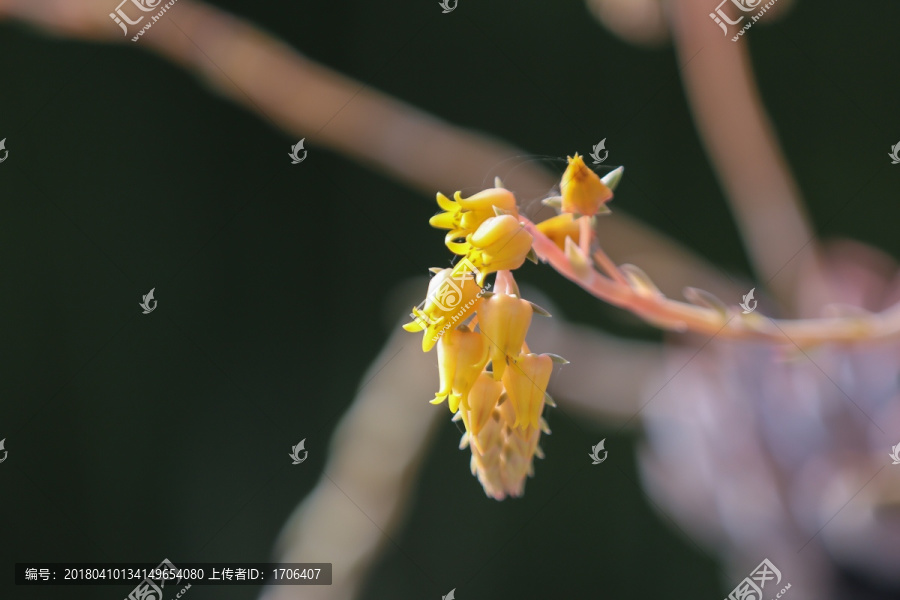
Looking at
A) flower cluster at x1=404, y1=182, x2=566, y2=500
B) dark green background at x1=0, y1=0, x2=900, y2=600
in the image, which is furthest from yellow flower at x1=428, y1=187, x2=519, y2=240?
dark green background at x1=0, y1=0, x2=900, y2=600

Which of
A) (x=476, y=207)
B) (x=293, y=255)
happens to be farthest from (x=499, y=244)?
(x=293, y=255)

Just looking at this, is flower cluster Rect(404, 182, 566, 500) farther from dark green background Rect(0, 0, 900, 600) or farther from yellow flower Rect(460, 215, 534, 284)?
dark green background Rect(0, 0, 900, 600)

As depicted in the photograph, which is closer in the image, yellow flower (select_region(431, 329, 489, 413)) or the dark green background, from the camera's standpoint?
yellow flower (select_region(431, 329, 489, 413))

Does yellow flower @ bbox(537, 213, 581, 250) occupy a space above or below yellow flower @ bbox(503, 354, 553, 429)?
above

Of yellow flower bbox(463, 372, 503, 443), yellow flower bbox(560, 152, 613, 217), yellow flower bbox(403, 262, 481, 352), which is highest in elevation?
yellow flower bbox(560, 152, 613, 217)

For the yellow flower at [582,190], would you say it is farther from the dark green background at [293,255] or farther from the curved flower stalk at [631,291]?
the dark green background at [293,255]

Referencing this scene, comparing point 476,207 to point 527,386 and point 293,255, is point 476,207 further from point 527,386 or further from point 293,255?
point 293,255
